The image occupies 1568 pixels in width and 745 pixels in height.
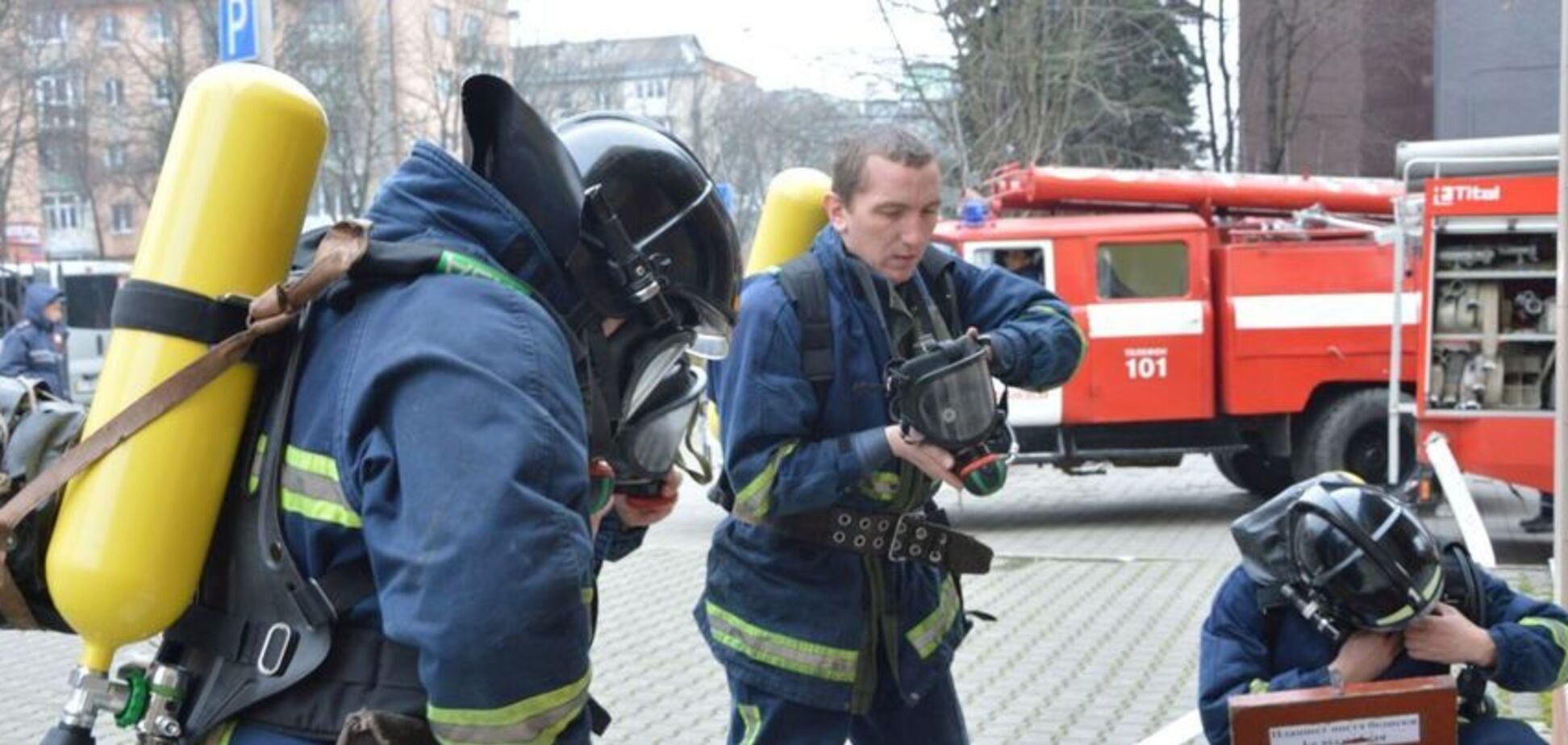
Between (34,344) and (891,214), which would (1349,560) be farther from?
(34,344)

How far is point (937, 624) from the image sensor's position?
3.68 meters

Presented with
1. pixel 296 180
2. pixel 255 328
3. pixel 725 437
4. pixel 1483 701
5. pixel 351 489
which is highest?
pixel 296 180

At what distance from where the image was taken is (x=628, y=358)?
2516 mm

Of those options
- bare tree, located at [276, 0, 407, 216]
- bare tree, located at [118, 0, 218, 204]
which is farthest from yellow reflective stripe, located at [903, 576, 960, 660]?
bare tree, located at [118, 0, 218, 204]

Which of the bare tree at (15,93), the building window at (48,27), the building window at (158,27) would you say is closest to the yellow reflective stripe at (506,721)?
the bare tree at (15,93)

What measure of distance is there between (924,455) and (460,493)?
5.41 ft

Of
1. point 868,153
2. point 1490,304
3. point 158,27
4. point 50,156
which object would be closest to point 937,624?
point 868,153

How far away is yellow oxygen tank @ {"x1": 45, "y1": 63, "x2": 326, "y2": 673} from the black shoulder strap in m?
1.39

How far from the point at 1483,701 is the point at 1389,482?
8.84 metres

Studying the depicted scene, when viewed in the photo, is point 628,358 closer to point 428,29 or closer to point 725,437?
point 725,437

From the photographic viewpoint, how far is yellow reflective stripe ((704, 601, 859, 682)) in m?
3.52

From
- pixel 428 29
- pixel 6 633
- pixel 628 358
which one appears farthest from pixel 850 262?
pixel 428 29

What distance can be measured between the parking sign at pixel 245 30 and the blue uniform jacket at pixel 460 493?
737 cm

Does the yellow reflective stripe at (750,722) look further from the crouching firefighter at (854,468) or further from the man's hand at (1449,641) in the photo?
the man's hand at (1449,641)
